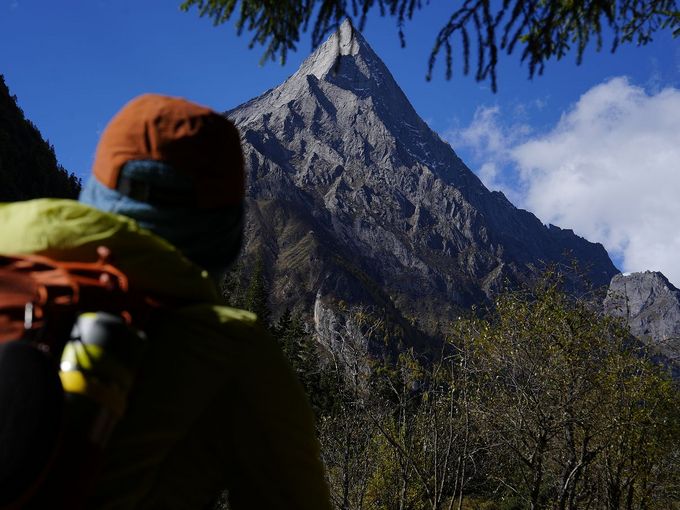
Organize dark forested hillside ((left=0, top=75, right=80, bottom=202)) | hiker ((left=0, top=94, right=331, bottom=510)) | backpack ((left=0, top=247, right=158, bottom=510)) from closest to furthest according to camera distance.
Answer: backpack ((left=0, top=247, right=158, bottom=510))
hiker ((left=0, top=94, right=331, bottom=510))
dark forested hillside ((left=0, top=75, right=80, bottom=202))

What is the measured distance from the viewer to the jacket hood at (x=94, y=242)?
0.88 m

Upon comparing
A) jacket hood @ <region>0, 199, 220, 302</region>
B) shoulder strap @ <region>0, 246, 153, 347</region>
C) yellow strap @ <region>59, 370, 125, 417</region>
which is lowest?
yellow strap @ <region>59, 370, 125, 417</region>

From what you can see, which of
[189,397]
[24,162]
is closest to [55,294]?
[189,397]

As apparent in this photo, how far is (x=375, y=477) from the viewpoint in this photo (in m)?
20.6

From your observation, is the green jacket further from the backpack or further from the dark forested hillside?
the dark forested hillside

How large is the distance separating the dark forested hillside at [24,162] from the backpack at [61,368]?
45.1 metres

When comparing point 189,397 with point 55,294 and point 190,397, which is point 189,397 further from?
point 55,294

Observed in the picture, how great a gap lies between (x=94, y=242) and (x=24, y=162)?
57214 mm

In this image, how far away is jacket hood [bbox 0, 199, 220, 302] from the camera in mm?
879

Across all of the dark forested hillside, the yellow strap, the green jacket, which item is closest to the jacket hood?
the green jacket

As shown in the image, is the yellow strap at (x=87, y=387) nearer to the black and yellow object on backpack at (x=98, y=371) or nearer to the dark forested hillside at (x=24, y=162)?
the black and yellow object on backpack at (x=98, y=371)

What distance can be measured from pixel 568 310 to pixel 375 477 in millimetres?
11539

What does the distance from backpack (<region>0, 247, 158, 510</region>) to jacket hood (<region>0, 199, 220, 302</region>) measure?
22 mm

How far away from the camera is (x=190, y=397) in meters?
0.89
